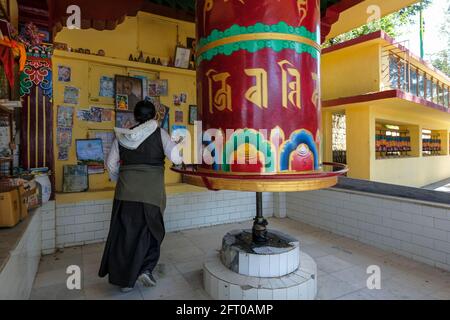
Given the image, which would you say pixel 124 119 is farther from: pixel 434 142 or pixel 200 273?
pixel 434 142

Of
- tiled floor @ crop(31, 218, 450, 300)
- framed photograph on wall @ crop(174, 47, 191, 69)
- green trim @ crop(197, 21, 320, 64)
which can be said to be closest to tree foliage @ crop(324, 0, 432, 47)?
framed photograph on wall @ crop(174, 47, 191, 69)

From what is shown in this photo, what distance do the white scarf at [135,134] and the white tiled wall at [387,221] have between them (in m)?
2.75

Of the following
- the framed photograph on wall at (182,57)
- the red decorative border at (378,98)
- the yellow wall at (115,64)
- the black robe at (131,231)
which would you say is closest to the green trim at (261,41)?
the black robe at (131,231)

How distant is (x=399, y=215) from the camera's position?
10.7ft

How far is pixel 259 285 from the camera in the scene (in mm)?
2119

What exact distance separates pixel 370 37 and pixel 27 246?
21.7 ft

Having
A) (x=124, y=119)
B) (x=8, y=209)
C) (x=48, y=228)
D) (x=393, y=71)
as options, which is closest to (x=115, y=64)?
(x=124, y=119)

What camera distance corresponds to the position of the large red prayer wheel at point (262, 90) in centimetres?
182

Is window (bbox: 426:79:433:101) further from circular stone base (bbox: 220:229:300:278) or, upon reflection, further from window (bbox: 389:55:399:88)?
circular stone base (bbox: 220:229:300:278)

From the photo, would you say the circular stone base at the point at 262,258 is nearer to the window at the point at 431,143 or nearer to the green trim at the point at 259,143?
the green trim at the point at 259,143

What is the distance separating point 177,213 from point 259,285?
2248 mm

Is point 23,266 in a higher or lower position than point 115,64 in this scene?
lower

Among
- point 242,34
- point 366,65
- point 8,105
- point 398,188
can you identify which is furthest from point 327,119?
point 8,105

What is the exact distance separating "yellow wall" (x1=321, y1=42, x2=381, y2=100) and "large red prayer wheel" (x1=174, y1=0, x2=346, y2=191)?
5.10 metres
